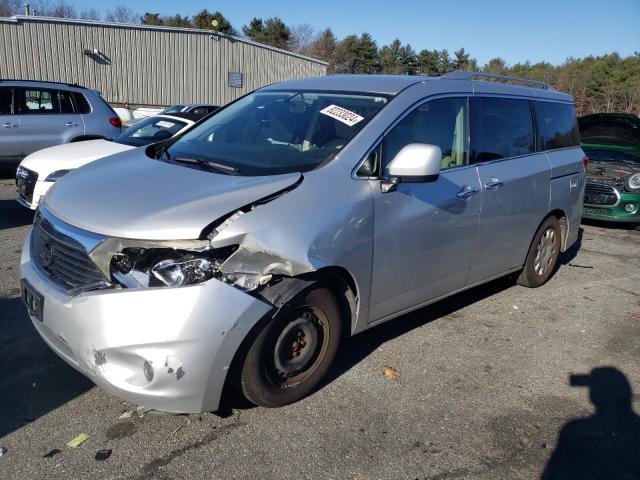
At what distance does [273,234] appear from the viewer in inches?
108

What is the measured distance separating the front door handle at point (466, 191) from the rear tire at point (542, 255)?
56.6 inches

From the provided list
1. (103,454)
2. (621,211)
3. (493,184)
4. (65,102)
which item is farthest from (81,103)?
(621,211)

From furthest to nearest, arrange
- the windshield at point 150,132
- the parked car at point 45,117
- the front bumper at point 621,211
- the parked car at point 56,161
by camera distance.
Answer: the parked car at point 45,117 → the front bumper at point 621,211 → the windshield at point 150,132 → the parked car at point 56,161

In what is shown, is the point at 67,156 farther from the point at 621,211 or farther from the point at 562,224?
the point at 621,211

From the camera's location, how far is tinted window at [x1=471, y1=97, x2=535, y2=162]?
4.24 meters

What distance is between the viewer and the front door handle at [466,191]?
3.91 m

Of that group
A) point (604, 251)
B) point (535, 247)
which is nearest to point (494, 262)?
point (535, 247)

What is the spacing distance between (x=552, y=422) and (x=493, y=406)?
1.12 ft

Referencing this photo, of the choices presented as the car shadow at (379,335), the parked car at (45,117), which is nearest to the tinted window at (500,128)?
the car shadow at (379,335)

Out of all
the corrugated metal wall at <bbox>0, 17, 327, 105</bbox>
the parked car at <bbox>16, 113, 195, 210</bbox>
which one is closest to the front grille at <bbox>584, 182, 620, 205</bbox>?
the parked car at <bbox>16, 113, 195, 210</bbox>

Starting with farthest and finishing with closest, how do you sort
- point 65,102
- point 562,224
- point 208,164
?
point 65,102 < point 562,224 < point 208,164

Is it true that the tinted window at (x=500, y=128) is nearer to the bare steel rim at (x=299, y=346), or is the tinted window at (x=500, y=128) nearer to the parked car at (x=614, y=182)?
the bare steel rim at (x=299, y=346)

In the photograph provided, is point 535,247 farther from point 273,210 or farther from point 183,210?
point 183,210

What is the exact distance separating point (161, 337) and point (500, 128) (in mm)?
3310
